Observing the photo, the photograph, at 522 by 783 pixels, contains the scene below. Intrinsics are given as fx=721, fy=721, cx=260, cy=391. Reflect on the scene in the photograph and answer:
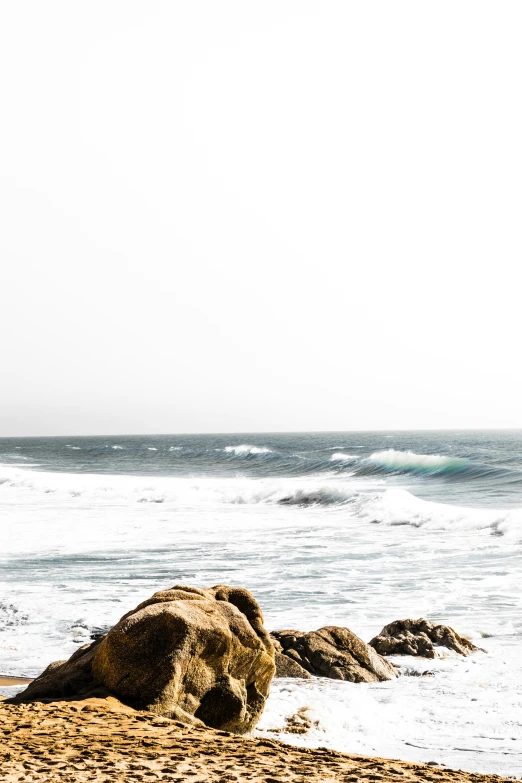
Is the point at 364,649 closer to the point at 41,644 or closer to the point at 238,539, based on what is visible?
the point at 41,644

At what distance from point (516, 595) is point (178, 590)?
742cm

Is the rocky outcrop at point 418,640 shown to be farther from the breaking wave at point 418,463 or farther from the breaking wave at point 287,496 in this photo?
the breaking wave at point 418,463

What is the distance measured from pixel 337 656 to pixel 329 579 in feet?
16.6

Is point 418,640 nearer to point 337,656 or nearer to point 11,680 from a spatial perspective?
point 337,656

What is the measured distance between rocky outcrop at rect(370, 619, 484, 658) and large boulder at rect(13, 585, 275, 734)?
121 inches

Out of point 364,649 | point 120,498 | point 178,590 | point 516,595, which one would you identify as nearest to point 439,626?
point 364,649

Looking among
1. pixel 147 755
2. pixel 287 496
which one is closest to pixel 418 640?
pixel 147 755

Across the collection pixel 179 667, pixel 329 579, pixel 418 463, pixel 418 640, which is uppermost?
pixel 179 667

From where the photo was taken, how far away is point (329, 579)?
13.3 meters

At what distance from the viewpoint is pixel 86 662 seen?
619cm

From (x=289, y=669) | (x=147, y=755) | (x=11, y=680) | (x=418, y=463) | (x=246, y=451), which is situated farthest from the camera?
(x=246, y=451)

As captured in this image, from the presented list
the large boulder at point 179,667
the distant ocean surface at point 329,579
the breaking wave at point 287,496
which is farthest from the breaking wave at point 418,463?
the large boulder at point 179,667

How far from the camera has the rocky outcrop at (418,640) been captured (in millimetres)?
9000

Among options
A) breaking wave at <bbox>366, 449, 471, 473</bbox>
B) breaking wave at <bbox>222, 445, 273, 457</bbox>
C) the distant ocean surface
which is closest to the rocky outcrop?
the distant ocean surface
